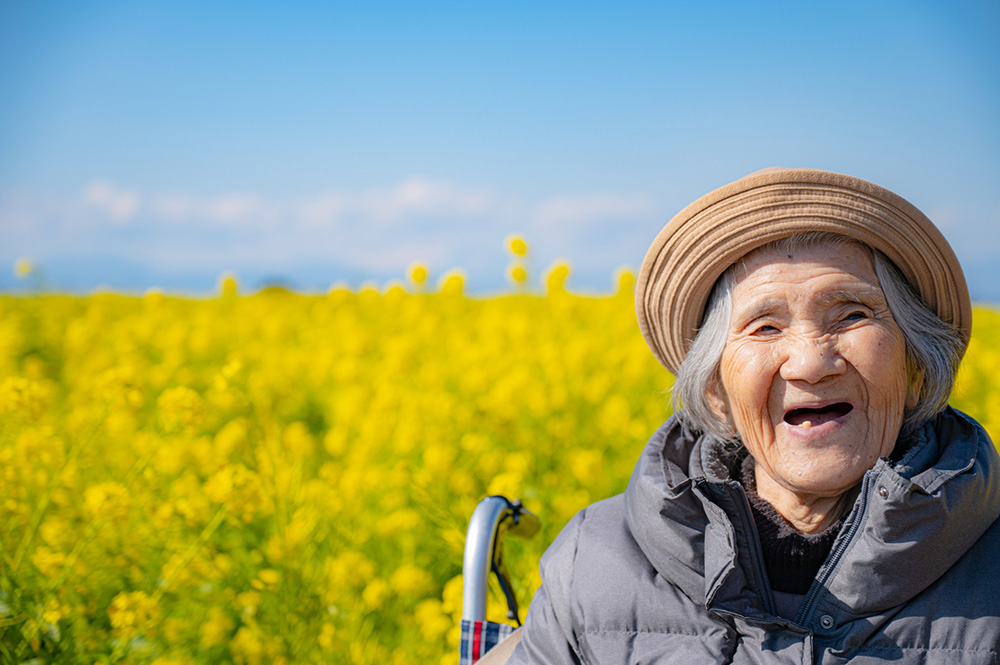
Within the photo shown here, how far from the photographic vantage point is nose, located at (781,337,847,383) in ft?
3.86

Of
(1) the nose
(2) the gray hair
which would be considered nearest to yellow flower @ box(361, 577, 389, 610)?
(2) the gray hair

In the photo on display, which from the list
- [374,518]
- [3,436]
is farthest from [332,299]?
[3,436]

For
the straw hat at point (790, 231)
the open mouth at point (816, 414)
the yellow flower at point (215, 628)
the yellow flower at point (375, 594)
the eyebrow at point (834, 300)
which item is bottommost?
the yellow flower at point (215, 628)

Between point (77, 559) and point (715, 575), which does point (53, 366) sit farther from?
point (715, 575)

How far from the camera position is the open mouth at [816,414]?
4.00ft

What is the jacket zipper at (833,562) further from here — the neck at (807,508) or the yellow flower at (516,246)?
the yellow flower at (516,246)

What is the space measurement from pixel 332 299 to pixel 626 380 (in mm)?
3507

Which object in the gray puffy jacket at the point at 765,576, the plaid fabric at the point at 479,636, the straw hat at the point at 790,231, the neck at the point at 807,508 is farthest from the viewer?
the plaid fabric at the point at 479,636

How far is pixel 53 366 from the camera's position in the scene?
18.6ft

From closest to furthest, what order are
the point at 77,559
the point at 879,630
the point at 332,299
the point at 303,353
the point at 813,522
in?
the point at 879,630
the point at 813,522
the point at 77,559
the point at 303,353
the point at 332,299

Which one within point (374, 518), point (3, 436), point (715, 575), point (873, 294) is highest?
point (873, 294)

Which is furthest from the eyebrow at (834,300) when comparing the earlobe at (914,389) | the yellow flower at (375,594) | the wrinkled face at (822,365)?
the yellow flower at (375,594)

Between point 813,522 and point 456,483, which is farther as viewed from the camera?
point 456,483

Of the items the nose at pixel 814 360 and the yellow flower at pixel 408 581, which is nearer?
the nose at pixel 814 360
